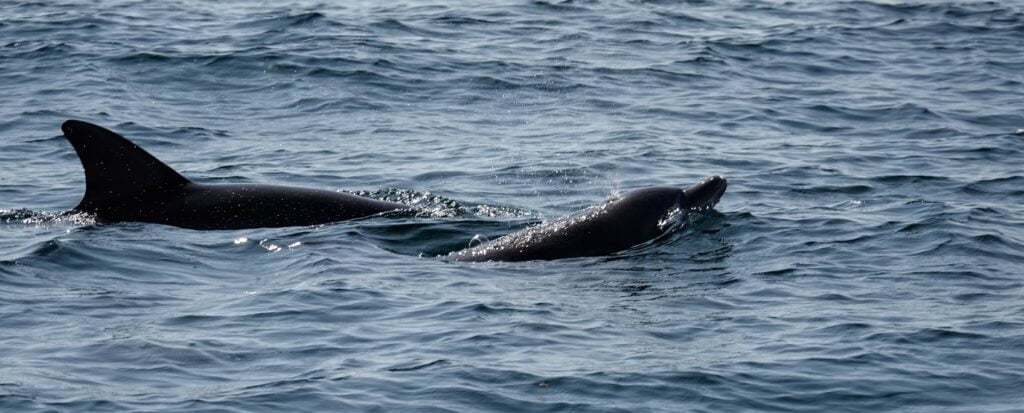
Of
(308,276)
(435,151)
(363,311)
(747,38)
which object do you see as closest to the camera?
(363,311)

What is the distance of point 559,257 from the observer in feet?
47.3

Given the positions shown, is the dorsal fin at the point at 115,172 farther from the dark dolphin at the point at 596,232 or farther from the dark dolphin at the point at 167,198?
the dark dolphin at the point at 596,232

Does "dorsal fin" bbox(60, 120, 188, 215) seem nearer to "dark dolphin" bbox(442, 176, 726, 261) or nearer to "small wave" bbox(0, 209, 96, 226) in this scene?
"small wave" bbox(0, 209, 96, 226)

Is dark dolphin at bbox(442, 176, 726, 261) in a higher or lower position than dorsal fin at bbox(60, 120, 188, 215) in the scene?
lower

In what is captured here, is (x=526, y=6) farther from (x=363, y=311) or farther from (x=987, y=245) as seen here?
(x=363, y=311)

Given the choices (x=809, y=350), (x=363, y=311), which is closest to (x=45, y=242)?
(x=363, y=311)

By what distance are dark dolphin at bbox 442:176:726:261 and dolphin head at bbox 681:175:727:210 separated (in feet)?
0.72

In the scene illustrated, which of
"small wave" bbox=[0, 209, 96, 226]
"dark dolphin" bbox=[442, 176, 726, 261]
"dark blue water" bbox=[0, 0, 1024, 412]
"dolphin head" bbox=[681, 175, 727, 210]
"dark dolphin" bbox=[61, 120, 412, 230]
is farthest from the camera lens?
"dolphin head" bbox=[681, 175, 727, 210]

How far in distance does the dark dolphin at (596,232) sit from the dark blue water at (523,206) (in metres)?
0.30

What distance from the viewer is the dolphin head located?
1600cm

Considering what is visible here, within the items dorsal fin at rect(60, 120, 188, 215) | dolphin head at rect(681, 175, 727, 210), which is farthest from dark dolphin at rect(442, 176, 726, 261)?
dorsal fin at rect(60, 120, 188, 215)

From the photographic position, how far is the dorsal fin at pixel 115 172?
49.4 feet

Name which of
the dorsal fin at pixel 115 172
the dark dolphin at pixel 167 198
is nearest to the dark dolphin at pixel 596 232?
the dark dolphin at pixel 167 198

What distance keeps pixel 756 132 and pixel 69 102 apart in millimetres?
10681
